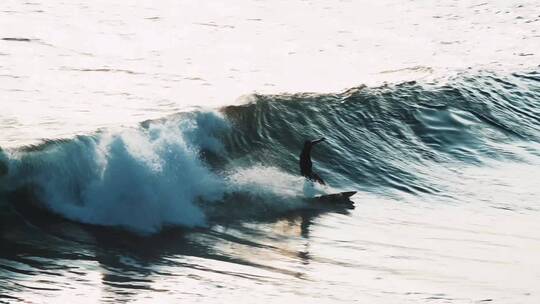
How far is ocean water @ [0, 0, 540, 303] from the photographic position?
477 inches

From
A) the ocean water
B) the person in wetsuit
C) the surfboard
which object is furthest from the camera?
the person in wetsuit

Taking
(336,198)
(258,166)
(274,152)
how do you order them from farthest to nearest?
1. (274,152)
2. (258,166)
3. (336,198)

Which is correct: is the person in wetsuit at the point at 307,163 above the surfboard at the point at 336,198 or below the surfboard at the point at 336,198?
above

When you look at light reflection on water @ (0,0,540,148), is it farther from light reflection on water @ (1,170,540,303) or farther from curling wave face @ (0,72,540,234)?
light reflection on water @ (1,170,540,303)

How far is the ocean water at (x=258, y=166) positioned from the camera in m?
12.1

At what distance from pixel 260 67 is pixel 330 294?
1518 cm

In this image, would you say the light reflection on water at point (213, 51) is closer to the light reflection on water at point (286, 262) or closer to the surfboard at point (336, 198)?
the light reflection on water at point (286, 262)

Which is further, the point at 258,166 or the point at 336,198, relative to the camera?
the point at 258,166

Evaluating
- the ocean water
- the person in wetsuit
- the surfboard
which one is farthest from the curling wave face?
the surfboard

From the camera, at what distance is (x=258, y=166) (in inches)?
681

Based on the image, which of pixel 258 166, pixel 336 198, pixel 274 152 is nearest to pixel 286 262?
pixel 336 198

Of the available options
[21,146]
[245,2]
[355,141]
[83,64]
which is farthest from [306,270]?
[245,2]

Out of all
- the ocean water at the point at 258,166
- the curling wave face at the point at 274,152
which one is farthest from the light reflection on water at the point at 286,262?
the curling wave face at the point at 274,152

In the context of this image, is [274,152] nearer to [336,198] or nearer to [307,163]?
[307,163]
